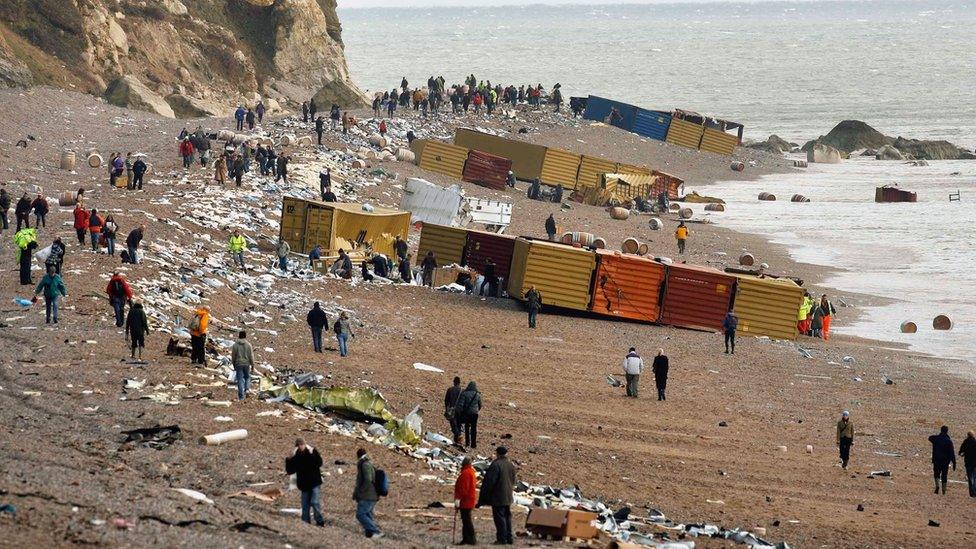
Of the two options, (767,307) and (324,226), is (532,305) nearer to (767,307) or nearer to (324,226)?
(767,307)

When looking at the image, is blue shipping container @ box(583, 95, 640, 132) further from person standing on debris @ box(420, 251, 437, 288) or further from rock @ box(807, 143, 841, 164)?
person standing on debris @ box(420, 251, 437, 288)

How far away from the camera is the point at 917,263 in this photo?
4369 centimetres

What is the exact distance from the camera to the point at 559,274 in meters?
31.2

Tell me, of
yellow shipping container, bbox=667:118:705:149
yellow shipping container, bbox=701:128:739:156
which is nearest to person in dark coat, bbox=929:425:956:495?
yellow shipping container, bbox=667:118:705:149

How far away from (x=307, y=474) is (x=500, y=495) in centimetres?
195

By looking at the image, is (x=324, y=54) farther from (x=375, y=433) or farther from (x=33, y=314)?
(x=375, y=433)

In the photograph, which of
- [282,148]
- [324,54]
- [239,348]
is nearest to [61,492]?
[239,348]

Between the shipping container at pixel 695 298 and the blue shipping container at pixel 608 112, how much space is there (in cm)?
3768

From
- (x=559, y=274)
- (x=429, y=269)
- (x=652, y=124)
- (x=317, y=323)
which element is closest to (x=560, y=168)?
(x=652, y=124)

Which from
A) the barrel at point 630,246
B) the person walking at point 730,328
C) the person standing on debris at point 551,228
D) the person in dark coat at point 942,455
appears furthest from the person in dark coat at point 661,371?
the person standing on debris at point 551,228

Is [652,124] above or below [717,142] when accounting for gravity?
above

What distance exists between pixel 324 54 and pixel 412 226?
3336cm

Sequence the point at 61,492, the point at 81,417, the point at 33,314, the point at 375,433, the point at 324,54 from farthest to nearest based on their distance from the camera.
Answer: the point at 324,54 < the point at 33,314 < the point at 375,433 < the point at 81,417 < the point at 61,492

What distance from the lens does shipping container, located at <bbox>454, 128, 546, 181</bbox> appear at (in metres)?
53.3
